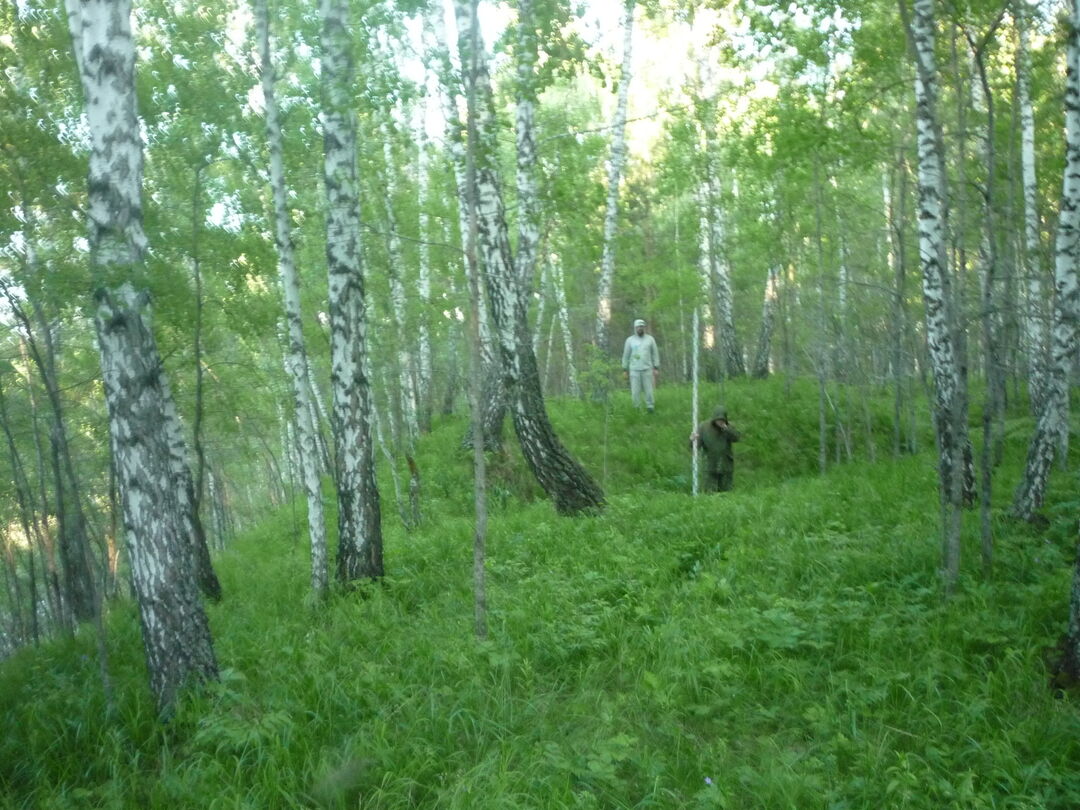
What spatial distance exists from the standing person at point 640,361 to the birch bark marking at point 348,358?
8.26 meters

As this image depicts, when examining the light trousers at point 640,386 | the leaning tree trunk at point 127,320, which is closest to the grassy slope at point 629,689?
the leaning tree trunk at point 127,320

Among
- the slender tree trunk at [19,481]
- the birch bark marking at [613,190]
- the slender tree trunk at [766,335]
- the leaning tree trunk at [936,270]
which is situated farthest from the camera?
the slender tree trunk at [766,335]

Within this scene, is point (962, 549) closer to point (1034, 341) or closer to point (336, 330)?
point (336, 330)

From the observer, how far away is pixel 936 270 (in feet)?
29.6

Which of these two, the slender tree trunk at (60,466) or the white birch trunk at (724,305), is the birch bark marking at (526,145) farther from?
the white birch trunk at (724,305)

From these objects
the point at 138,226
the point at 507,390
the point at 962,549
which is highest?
the point at 138,226

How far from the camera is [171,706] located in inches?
245

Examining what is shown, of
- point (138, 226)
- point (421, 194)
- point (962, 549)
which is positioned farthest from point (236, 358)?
point (962, 549)

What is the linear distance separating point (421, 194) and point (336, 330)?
1369cm

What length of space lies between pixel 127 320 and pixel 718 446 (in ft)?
30.0

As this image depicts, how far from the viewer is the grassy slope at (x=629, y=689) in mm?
4824

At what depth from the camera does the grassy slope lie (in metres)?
4.82

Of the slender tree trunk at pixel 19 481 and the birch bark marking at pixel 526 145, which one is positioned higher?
the birch bark marking at pixel 526 145

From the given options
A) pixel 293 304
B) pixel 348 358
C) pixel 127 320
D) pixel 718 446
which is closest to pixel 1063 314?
pixel 718 446
